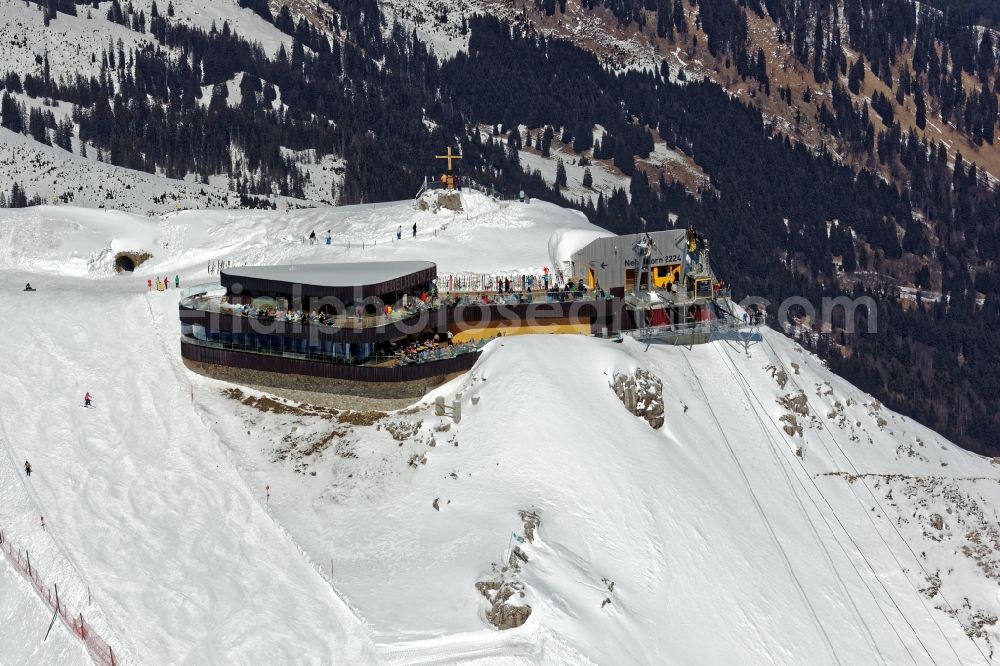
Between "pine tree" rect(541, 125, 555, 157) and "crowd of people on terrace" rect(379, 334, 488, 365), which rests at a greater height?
"pine tree" rect(541, 125, 555, 157)

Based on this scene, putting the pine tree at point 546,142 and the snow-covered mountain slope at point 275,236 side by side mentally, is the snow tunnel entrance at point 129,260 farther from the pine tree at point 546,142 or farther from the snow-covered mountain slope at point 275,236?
the pine tree at point 546,142

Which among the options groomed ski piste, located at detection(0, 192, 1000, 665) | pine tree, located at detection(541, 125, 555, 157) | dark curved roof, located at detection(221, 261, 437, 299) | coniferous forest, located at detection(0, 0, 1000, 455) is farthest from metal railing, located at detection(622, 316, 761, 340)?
pine tree, located at detection(541, 125, 555, 157)

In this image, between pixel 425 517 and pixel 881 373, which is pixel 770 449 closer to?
pixel 425 517

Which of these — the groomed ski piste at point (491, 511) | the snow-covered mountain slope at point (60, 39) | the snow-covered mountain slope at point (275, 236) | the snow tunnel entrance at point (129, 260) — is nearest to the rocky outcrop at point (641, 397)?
the groomed ski piste at point (491, 511)

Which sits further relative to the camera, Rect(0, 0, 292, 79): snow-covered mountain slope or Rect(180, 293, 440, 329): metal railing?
Rect(0, 0, 292, 79): snow-covered mountain slope

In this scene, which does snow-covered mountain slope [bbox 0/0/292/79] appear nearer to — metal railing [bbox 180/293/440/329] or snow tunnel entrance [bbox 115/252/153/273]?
snow tunnel entrance [bbox 115/252/153/273]

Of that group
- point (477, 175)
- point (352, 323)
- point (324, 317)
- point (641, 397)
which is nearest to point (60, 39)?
point (477, 175)
